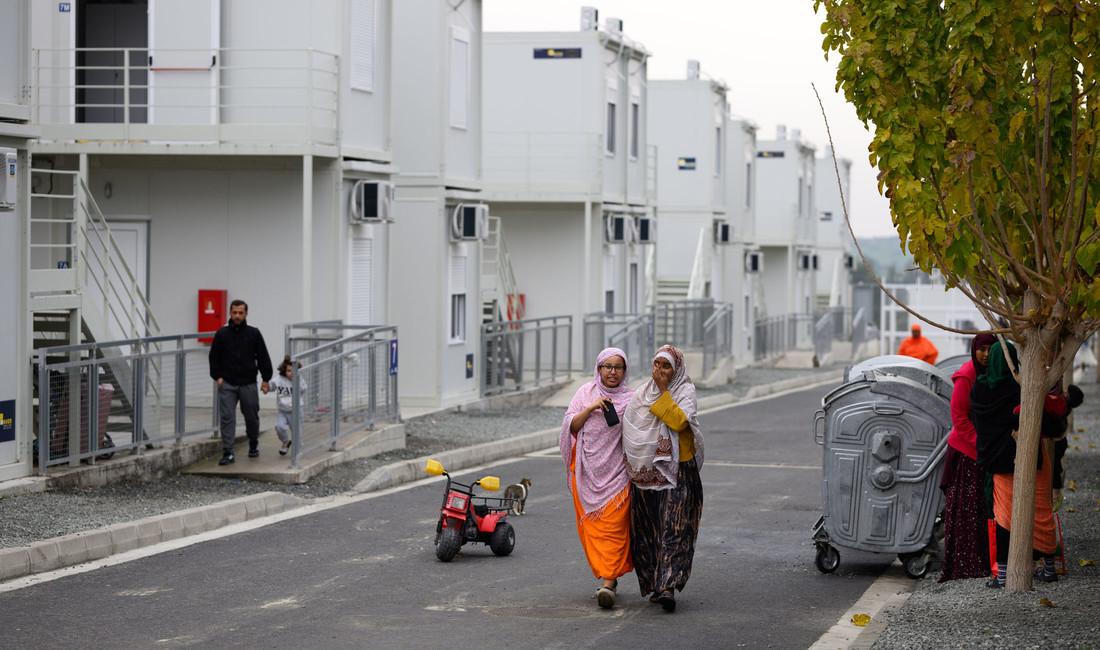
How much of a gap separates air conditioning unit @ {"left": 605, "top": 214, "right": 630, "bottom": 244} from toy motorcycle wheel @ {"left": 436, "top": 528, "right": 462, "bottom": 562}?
2128 cm

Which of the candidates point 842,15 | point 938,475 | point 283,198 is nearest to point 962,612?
point 938,475

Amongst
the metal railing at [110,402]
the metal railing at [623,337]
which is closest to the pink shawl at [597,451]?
the metal railing at [110,402]

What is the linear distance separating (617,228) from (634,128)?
11.6 ft

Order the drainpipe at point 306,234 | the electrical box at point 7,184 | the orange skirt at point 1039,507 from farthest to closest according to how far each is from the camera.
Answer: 1. the drainpipe at point 306,234
2. the electrical box at point 7,184
3. the orange skirt at point 1039,507

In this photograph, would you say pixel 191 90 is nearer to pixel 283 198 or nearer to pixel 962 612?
pixel 283 198

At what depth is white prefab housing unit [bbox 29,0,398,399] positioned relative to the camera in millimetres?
18781

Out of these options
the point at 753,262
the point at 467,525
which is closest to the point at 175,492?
the point at 467,525

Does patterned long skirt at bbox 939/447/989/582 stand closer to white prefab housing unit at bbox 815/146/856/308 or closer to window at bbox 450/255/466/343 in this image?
window at bbox 450/255/466/343

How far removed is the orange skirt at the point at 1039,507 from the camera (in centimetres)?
979

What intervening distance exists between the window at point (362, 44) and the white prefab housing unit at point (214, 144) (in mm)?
31

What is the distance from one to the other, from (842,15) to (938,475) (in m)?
3.52

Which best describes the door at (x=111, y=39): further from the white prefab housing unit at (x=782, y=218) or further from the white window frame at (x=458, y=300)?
the white prefab housing unit at (x=782, y=218)

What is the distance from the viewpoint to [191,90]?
19.1 metres

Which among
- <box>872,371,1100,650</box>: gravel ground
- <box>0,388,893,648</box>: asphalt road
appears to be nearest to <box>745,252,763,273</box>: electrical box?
<box>0,388,893,648</box>: asphalt road
